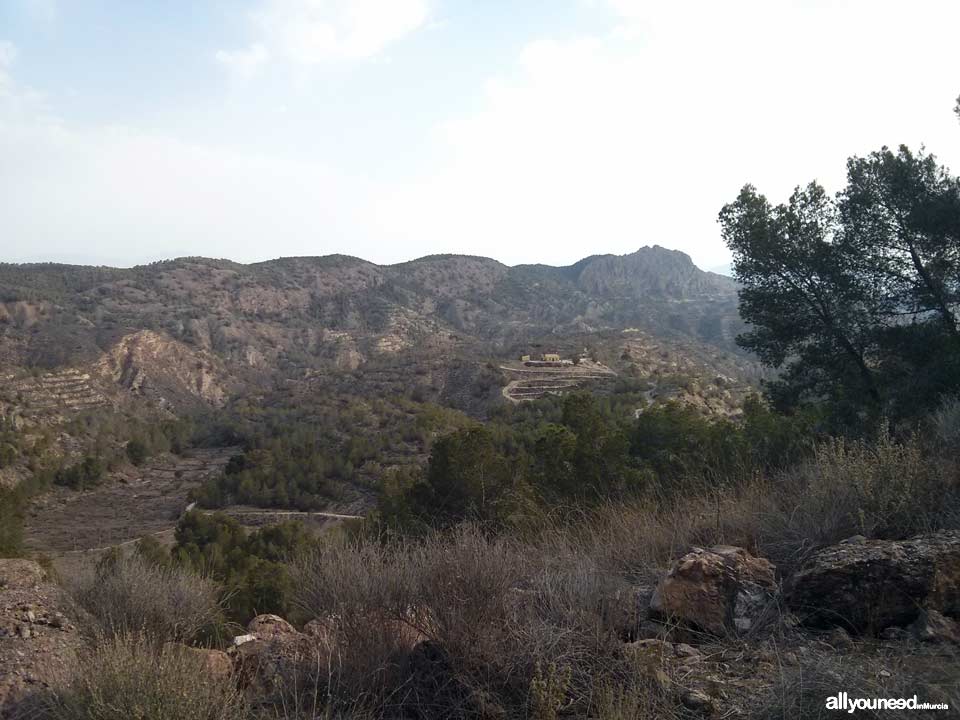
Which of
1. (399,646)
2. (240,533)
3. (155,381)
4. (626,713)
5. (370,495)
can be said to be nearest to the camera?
(626,713)

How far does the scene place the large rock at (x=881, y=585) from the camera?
10.6 feet

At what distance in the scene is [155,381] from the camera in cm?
5244

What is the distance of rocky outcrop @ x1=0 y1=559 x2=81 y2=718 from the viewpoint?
331 centimetres

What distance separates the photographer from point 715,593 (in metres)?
3.57

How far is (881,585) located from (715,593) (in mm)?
863

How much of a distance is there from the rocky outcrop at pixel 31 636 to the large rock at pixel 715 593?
129 inches

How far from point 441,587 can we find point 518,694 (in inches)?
28.7

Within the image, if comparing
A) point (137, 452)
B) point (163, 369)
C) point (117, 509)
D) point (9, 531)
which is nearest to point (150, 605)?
point (9, 531)

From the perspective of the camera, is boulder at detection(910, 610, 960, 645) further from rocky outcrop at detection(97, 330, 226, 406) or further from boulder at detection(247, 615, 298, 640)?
rocky outcrop at detection(97, 330, 226, 406)

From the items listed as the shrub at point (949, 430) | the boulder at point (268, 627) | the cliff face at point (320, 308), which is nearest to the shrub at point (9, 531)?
the boulder at point (268, 627)

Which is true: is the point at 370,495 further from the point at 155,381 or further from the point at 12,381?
the point at 155,381

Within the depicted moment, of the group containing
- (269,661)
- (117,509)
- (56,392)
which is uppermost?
(269,661)

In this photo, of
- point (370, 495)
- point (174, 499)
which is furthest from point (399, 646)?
point (174, 499)

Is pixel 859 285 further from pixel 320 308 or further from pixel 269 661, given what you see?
pixel 320 308
